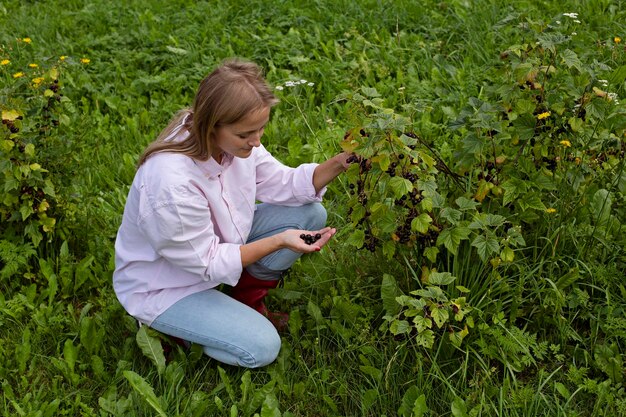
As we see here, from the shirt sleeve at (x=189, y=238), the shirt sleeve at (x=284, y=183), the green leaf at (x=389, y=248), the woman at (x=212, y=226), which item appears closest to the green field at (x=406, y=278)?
the green leaf at (x=389, y=248)

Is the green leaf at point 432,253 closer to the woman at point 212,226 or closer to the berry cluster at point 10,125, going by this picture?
the woman at point 212,226

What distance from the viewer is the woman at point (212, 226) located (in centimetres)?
270

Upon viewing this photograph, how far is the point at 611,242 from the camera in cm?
303

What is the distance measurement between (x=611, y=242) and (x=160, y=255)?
1642mm

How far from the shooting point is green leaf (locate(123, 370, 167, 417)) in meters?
2.74

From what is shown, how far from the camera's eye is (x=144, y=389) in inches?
110

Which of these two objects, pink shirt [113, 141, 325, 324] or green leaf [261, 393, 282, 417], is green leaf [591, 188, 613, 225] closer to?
pink shirt [113, 141, 325, 324]

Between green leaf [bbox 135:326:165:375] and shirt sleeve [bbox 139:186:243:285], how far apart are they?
0.31 metres

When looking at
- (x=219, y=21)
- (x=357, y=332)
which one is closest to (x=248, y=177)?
(x=357, y=332)

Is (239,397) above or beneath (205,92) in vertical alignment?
beneath

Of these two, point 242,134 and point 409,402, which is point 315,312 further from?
point 242,134

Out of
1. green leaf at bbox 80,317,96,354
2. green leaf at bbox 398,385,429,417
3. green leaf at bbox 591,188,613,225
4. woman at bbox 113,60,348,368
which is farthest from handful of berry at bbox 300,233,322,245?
green leaf at bbox 591,188,613,225

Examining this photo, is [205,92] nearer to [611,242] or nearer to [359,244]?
[359,244]

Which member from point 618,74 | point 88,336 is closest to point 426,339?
point 618,74
